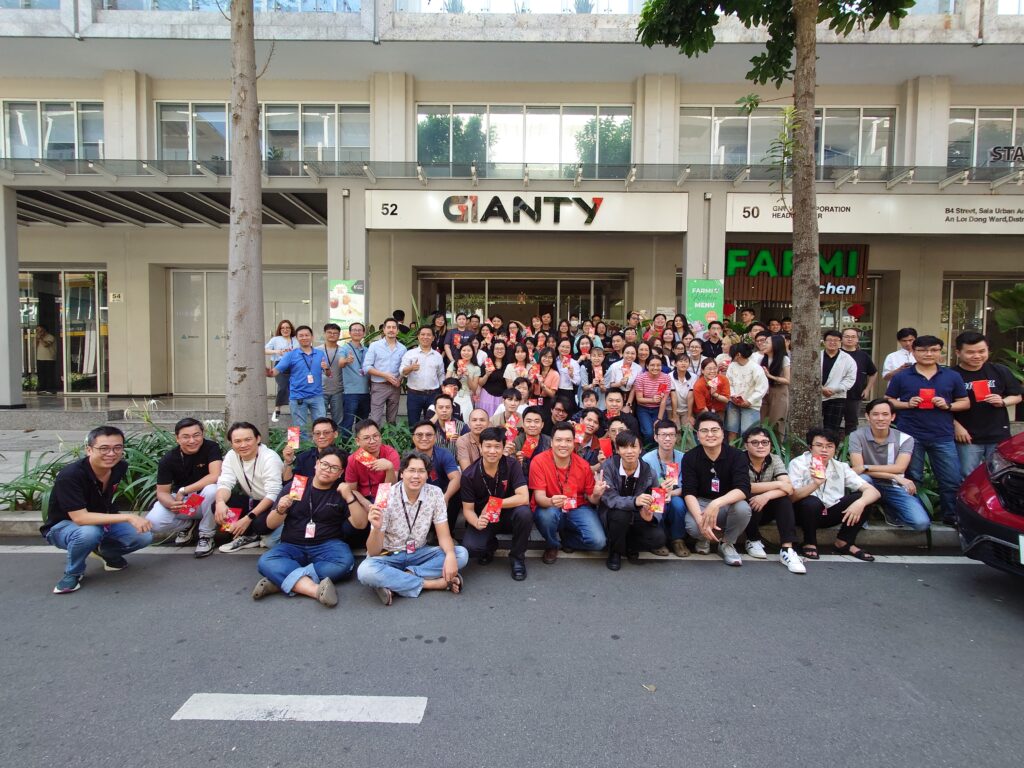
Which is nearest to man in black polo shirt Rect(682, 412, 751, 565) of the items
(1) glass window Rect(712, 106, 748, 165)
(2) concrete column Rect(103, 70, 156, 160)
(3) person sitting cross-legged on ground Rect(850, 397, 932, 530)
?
(3) person sitting cross-legged on ground Rect(850, 397, 932, 530)

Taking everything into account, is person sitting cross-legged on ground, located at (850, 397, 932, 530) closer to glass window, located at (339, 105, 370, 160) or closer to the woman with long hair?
the woman with long hair

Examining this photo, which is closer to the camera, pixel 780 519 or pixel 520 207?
pixel 780 519

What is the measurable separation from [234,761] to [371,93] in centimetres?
1332

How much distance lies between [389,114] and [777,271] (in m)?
10.1

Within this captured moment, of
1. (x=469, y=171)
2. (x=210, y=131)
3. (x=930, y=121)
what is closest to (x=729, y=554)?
(x=469, y=171)

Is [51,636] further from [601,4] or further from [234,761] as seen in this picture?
[601,4]

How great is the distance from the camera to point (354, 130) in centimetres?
1315

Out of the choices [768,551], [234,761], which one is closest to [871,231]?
[768,551]

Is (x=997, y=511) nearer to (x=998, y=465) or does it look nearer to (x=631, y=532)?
(x=998, y=465)

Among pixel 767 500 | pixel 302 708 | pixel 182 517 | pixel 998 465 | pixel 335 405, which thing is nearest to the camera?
pixel 302 708

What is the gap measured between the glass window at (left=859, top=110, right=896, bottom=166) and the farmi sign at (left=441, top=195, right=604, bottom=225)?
6.89m

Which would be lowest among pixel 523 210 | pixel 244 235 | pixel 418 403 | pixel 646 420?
pixel 646 420

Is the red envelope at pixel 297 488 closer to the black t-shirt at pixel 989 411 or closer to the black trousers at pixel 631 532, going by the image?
the black trousers at pixel 631 532

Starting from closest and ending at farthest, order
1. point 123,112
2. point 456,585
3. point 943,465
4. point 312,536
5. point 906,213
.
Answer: point 456,585 < point 312,536 < point 943,465 < point 906,213 < point 123,112
